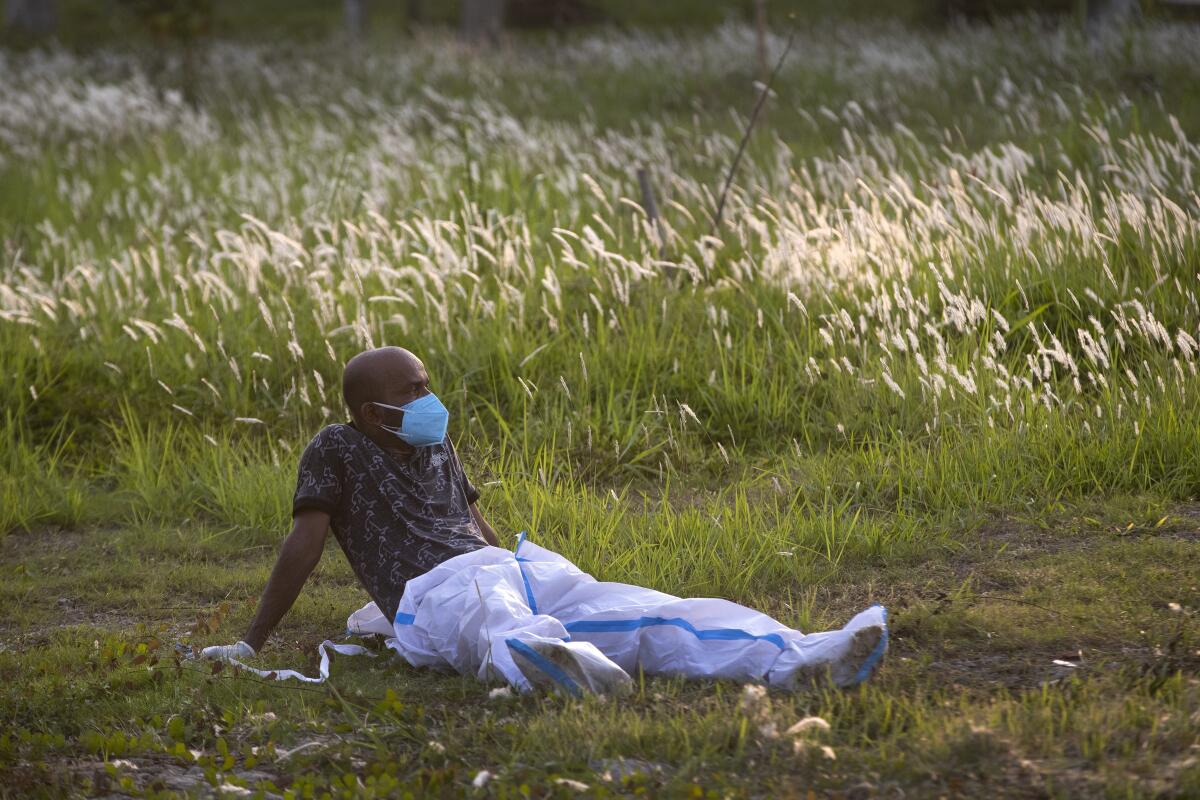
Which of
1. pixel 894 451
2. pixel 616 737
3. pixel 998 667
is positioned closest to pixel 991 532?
pixel 894 451

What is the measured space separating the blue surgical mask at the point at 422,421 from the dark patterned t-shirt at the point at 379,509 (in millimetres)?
116

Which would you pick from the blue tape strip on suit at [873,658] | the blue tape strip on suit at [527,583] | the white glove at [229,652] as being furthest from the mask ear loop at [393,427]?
the blue tape strip on suit at [873,658]

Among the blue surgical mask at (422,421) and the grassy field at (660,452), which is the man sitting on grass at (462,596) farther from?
the grassy field at (660,452)

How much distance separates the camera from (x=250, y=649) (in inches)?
161

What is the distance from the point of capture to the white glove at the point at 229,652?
4105 mm

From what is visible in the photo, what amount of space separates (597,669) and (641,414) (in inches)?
111

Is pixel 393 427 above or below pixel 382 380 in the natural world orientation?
below

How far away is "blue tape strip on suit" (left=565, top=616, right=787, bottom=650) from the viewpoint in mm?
3639

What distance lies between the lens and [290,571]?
405 cm

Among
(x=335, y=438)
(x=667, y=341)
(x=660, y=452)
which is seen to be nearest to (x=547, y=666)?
(x=335, y=438)

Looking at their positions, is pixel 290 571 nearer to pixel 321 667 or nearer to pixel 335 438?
pixel 321 667

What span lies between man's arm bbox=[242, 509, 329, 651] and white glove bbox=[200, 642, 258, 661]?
0.07 feet

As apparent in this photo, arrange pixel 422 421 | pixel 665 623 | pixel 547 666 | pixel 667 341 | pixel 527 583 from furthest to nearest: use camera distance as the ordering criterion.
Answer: pixel 667 341
pixel 422 421
pixel 527 583
pixel 665 623
pixel 547 666

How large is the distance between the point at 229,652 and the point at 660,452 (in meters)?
2.41
